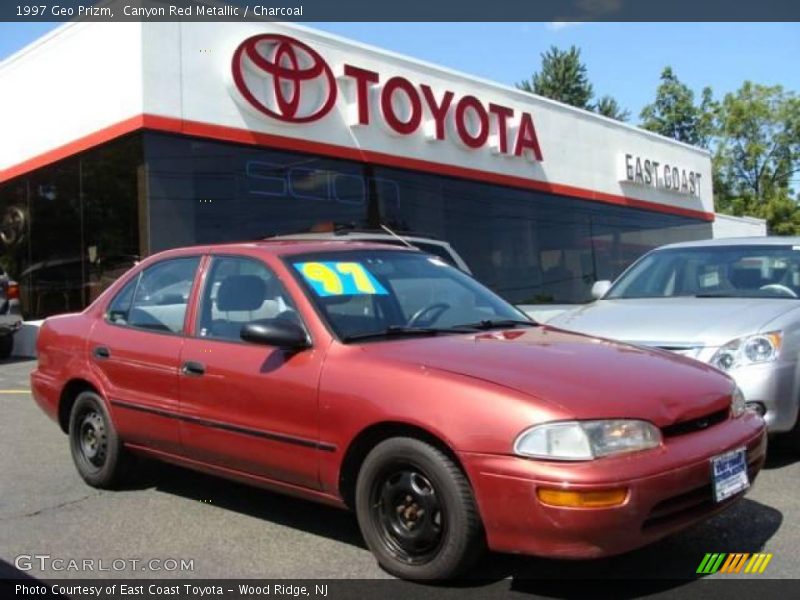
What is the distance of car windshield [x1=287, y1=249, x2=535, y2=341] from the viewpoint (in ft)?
13.8

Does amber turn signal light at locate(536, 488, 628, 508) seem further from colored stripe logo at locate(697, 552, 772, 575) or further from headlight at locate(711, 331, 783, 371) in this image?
headlight at locate(711, 331, 783, 371)

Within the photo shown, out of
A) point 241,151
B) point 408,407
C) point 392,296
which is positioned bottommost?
point 408,407

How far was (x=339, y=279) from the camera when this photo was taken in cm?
443

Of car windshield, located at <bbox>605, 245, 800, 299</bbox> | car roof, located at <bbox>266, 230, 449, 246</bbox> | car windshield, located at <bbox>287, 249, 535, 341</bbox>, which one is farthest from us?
car roof, located at <bbox>266, 230, 449, 246</bbox>

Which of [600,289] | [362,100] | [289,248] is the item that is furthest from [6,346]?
[289,248]

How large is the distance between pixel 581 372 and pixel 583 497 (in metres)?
0.63

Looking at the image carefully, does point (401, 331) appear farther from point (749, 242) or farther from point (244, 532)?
point (749, 242)

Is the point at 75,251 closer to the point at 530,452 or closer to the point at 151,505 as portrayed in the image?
the point at 151,505

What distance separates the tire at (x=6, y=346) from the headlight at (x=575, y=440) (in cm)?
1207

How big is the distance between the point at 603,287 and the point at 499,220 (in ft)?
35.8

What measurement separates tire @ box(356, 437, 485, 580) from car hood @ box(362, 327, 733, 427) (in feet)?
1.33

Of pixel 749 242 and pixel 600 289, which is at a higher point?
pixel 749 242

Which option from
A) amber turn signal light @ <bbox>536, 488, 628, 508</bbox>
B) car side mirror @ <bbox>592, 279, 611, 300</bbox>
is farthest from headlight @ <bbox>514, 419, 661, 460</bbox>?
car side mirror @ <bbox>592, 279, 611, 300</bbox>

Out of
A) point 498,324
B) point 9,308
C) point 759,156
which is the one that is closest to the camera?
point 498,324
